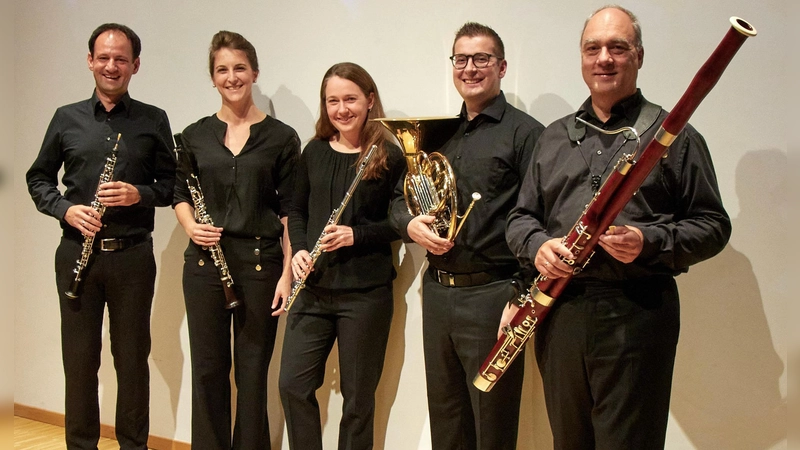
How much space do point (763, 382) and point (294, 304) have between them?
72.5 inches

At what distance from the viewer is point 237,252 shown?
10.0ft

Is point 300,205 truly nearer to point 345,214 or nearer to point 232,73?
point 345,214

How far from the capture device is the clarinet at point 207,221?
2.99m

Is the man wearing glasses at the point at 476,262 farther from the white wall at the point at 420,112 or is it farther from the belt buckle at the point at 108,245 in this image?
the belt buckle at the point at 108,245

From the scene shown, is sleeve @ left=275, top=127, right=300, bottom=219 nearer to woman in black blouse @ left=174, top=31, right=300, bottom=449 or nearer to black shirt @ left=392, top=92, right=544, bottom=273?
woman in black blouse @ left=174, top=31, right=300, bottom=449

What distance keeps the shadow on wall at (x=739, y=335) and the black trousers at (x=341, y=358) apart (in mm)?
1198

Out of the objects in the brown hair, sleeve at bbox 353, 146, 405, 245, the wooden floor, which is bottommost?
the wooden floor

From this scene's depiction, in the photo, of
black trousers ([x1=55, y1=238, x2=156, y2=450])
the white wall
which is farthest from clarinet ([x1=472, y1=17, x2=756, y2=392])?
black trousers ([x1=55, y1=238, x2=156, y2=450])

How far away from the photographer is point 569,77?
9.46ft

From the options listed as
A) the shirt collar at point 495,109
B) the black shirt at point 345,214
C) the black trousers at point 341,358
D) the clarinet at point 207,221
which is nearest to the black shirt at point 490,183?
the shirt collar at point 495,109

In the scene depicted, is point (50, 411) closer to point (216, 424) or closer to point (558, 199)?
point (216, 424)

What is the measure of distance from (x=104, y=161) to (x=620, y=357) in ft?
7.89

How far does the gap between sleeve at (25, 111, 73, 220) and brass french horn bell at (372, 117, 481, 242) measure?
165cm

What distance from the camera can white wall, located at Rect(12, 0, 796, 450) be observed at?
2.57m
